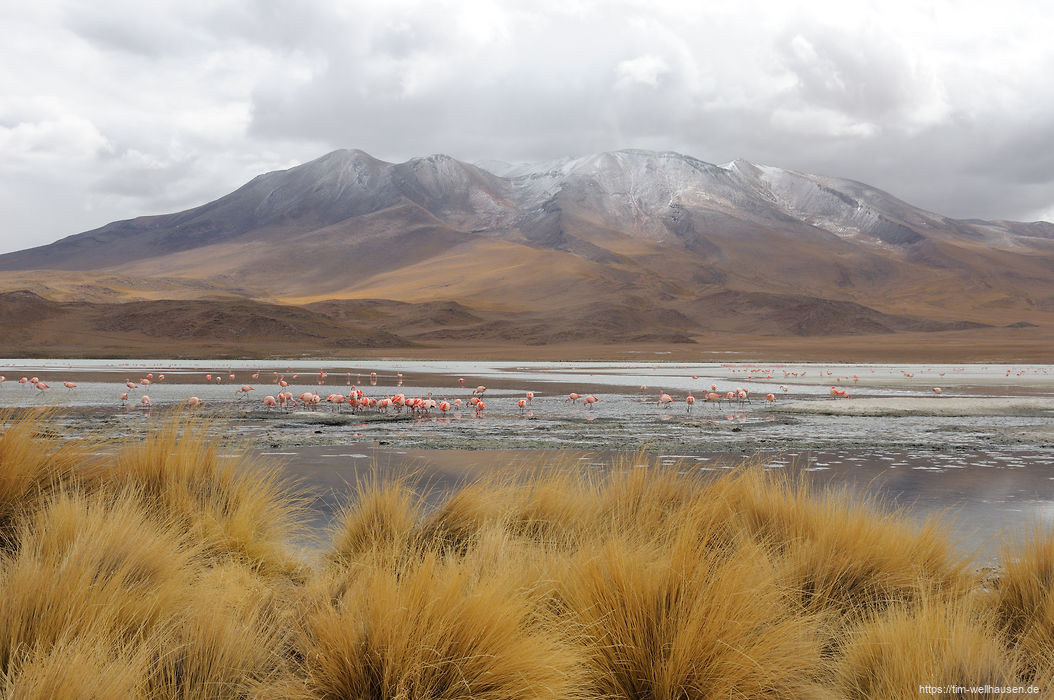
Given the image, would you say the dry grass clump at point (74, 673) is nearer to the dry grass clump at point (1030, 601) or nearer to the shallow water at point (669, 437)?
the dry grass clump at point (1030, 601)

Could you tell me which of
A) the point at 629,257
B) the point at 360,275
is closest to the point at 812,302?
the point at 629,257

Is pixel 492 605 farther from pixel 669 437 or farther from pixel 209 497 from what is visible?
pixel 669 437

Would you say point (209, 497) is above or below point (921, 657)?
above

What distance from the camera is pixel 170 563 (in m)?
4.05

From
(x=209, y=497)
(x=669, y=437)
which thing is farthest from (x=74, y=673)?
(x=669, y=437)

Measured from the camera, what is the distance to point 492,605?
3148mm

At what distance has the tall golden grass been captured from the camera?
3.04 m

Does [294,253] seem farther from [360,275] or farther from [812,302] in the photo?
[812,302]

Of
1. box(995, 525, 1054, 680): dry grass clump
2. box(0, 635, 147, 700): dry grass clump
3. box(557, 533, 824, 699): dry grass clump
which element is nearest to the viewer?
box(0, 635, 147, 700): dry grass clump

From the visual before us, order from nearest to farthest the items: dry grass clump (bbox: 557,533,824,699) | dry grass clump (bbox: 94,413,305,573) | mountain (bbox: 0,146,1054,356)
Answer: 1. dry grass clump (bbox: 557,533,824,699)
2. dry grass clump (bbox: 94,413,305,573)
3. mountain (bbox: 0,146,1054,356)

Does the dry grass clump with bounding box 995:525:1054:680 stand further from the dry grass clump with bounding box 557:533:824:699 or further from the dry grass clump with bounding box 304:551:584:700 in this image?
the dry grass clump with bounding box 304:551:584:700

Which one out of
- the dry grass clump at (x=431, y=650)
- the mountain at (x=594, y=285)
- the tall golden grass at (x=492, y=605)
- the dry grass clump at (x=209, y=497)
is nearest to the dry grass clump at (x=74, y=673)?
the tall golden grass at (x=492, y=605)

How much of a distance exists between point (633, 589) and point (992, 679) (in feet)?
4.75

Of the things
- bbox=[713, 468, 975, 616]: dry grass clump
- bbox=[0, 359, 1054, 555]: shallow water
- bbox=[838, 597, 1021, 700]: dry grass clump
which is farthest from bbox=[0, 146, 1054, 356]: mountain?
bbox=[838, 597, 1021, 700]: dry grass clump
